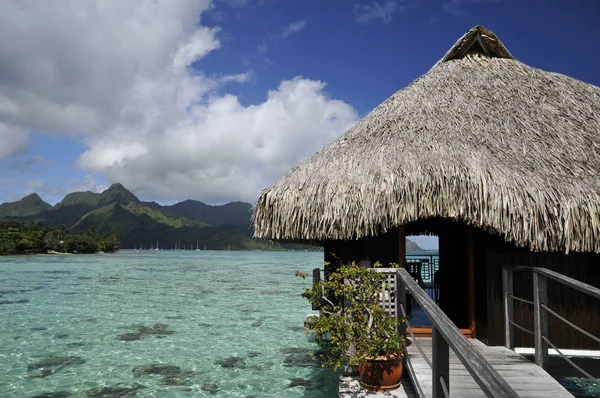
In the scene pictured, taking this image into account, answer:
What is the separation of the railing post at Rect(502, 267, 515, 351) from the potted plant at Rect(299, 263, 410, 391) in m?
1.57

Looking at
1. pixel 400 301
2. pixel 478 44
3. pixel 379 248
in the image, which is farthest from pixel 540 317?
pixel 478 44

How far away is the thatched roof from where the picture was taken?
4.67m

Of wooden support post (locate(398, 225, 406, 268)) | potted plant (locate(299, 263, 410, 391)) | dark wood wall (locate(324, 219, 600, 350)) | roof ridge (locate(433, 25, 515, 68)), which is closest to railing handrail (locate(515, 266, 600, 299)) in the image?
dark wood wall (locate(324, 219, 600, 350))

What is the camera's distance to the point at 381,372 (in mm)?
3693

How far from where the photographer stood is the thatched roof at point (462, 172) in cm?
467

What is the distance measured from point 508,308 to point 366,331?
2027 millimetres

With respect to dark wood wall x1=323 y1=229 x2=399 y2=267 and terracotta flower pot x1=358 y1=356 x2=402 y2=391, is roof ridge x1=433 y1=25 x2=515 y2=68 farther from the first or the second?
terracotta flower pot x1=358 y1=356 x2=402 y2=391

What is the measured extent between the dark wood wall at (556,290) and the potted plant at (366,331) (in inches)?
73.0

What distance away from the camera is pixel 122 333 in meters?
10.2

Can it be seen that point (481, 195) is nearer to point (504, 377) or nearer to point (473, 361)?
point (504, 377)

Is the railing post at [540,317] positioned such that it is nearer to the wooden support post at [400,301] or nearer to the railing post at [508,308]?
the railing post at [508,308]

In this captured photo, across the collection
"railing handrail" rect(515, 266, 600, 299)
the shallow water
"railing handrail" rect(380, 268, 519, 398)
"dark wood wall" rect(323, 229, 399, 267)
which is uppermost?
"dark wood wall" rect(323, 229, 399, 267)

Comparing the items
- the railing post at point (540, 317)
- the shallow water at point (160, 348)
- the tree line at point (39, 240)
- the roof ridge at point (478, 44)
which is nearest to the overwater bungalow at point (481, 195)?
the railing post at point (540, 317)

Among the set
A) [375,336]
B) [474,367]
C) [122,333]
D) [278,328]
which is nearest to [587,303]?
[375,336]
